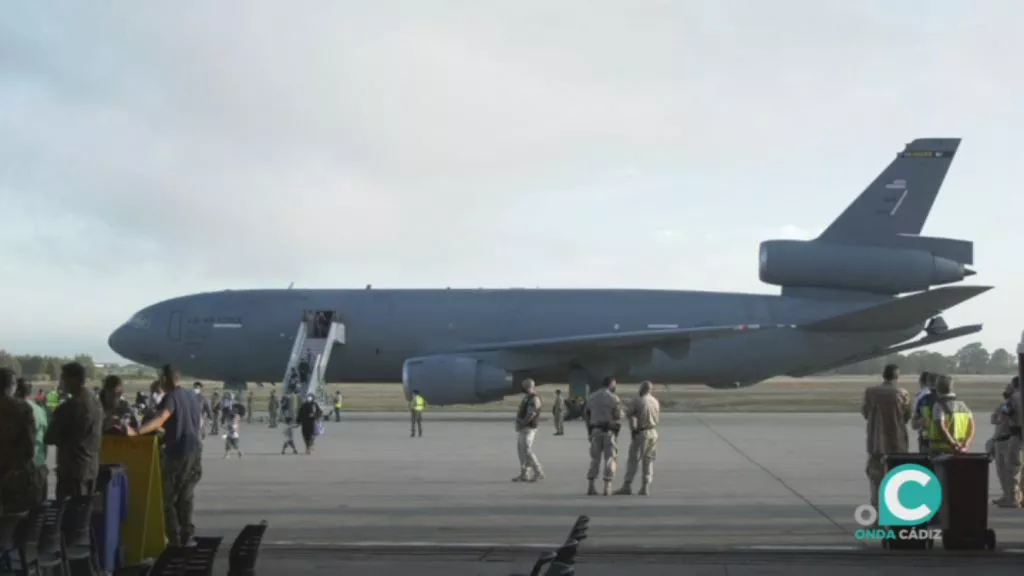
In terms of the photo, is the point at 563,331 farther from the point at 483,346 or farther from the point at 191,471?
the point at 191,471

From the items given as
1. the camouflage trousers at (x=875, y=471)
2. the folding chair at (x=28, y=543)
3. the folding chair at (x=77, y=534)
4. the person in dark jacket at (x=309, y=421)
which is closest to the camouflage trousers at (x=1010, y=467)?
the camouflage trousers at (x=875, y=471)

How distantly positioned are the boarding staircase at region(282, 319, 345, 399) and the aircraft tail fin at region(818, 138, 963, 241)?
14622 millimetres

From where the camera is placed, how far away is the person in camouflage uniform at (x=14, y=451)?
8.61 m

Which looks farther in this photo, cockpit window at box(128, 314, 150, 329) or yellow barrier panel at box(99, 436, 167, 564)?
cockpit window at box(128, 314, 150, 329)

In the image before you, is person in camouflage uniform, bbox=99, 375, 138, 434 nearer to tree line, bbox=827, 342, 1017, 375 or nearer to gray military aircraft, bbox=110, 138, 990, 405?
gray military aircraft, bbox=110, 138, 990, 405

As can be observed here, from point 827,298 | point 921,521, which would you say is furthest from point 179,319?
point 921,521

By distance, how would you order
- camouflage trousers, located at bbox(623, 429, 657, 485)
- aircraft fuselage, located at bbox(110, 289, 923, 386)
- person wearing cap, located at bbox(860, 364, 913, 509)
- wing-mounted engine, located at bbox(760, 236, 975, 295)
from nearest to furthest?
person wearing cap, located at bbox(860, 364, 913, 509), camouflage trousers, located at bbox(623, 429, 657, 485), wing-mounted engine, located at bbox(760, 236, 975, 295), aircraft fuselage, located at bbox(110, 289, 923, 386)

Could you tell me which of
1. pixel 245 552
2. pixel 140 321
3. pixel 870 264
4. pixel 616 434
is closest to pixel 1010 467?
pixel 616 434

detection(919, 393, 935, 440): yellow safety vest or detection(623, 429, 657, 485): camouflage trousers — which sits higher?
detection(919, 393, 935, 440): yellow safety vest

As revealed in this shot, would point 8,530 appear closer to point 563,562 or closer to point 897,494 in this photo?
point 563,562

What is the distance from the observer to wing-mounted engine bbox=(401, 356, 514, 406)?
104 ft

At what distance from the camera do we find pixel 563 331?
111 ft

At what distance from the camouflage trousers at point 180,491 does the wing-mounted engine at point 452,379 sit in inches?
832

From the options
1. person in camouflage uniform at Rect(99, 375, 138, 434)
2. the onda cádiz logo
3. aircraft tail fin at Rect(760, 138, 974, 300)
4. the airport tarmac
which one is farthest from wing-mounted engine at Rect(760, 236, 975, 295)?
person in camouflage uniform at Rect(99, 375, 138, 434)
